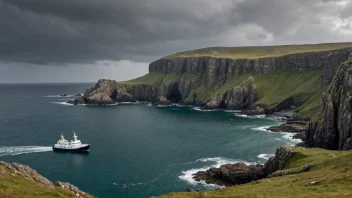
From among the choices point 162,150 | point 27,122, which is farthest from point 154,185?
point 27,122

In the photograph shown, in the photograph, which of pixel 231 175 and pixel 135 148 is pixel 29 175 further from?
pixel 135 148

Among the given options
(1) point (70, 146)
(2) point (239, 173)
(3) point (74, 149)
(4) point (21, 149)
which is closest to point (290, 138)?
(2) point (239, 173)

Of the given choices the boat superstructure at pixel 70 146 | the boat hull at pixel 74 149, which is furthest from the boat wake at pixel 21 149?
the boat superstructure at pixel 70 146

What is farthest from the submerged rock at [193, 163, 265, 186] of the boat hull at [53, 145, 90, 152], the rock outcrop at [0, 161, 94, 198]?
the boat hull at [53, 145, 90, 152]

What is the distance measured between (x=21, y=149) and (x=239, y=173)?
84.2 m

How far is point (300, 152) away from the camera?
71.4m

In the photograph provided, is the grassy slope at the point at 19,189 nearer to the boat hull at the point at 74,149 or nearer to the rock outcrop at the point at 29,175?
the rock outcrop at the point at 29,175

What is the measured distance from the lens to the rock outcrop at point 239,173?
254ft

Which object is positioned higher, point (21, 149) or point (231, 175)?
point (231, 175)

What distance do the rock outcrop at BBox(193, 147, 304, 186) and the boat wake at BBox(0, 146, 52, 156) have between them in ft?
213

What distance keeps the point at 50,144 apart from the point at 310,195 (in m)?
115

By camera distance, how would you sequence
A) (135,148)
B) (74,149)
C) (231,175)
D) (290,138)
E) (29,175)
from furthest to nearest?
1. (290,138)
2. (135,148)
3. (74,149)
4. (231,175)
5. (29,175)

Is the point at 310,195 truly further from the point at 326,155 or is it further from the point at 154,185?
the point at 154,185

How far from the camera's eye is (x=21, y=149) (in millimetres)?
114188
